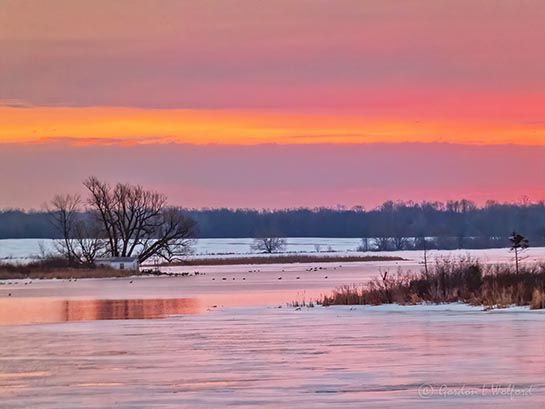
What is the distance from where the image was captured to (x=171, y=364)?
1792 cm

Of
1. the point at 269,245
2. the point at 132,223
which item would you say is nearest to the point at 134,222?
the point at 132,223

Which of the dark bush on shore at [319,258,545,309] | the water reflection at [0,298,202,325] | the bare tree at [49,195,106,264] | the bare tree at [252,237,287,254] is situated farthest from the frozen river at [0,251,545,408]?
the bare tree at [252,237,287,254]

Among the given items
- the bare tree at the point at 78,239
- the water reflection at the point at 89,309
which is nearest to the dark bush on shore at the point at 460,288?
the water reflection at the point at 89,309

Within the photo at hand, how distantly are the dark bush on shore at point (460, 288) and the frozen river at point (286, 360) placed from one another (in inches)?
52.1

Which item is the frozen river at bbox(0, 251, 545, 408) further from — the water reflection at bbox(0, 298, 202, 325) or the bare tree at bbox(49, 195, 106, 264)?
the bare tree at bbox(49, 195, 106, 264)

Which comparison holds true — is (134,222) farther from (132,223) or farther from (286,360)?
(286,360)

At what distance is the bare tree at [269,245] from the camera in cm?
18225

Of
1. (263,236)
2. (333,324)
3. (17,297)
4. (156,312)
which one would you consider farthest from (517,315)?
(263,236)

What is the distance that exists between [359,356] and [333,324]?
8.01 meters

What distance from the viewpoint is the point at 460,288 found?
33281mm

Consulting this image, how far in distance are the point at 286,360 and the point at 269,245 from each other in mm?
165943

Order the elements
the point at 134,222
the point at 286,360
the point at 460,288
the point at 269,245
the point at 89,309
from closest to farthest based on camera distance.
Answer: the point at 286,360, the point at 460,288, the point at 89,309, the point at 134,222, the point at 269,245

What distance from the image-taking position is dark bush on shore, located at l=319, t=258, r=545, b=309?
3045cm

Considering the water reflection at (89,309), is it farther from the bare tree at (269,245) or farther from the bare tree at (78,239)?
the bare tree at (269,245)
